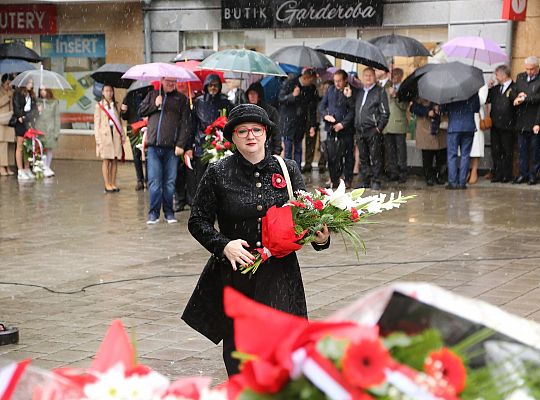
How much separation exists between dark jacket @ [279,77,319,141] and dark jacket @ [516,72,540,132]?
3.87m

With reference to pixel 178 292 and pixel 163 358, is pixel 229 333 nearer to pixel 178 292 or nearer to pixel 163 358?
pixel 163 358

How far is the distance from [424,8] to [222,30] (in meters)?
4.86

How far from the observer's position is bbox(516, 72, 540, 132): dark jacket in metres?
18.1

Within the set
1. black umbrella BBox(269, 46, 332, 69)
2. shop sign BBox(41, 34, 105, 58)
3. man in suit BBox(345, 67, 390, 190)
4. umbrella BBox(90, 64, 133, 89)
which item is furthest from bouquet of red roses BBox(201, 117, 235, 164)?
shop sign BBox(41, 34, 105, 58)

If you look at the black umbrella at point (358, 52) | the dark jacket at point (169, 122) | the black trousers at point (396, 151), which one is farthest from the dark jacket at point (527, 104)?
the dark jacket at point (169, 122)

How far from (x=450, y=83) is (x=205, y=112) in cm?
451

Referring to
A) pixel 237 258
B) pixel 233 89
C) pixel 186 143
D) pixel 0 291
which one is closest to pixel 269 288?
pixel 237 258

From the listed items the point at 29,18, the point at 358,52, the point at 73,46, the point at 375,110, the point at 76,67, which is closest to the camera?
the point at 358,52

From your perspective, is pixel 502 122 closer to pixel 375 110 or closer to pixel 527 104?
pixel 527 104

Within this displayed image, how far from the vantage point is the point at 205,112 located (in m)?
15.2

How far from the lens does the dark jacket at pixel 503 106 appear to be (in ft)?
60.4

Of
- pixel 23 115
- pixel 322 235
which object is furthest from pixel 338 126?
pixel 322 235

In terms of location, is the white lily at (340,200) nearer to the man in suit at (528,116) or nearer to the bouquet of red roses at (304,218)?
the bouquet of red roses at (304,218)

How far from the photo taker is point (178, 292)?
9695 millimetres
